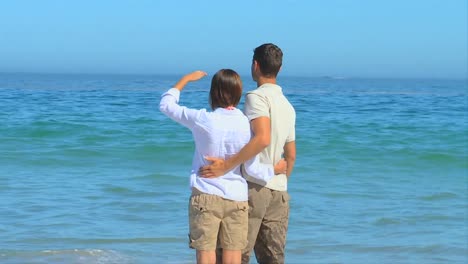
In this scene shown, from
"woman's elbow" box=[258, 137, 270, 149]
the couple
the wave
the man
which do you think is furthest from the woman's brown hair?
the wave

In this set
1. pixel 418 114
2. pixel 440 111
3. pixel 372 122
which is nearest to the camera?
pixel 372 122

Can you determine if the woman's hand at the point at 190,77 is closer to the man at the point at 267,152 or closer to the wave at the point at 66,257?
the man at the point at 267,152

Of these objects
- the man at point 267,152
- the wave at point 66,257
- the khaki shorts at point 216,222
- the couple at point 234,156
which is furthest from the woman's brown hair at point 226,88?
the wave at point 66,257

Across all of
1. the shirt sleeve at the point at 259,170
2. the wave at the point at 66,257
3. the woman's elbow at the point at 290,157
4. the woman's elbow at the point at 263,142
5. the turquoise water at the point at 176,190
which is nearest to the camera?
the woman's elbow at the point at 263,142

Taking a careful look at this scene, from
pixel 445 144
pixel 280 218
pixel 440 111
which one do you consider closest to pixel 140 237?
pixel 280 218

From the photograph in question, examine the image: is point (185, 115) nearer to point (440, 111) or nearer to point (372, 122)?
point (372, 122)

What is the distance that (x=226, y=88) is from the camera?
3.85 metres

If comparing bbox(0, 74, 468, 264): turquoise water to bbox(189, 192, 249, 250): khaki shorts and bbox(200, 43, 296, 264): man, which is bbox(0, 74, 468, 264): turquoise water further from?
bbox(189, 192, 249, 250): khaki shorts

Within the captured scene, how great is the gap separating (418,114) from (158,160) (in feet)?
37.4

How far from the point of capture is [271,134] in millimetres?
4023

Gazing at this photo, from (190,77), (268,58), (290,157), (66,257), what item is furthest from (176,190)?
(268,58)

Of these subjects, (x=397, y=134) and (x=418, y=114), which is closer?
(x=397, y=134)

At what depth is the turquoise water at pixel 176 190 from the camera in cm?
690

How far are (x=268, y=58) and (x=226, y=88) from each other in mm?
287
